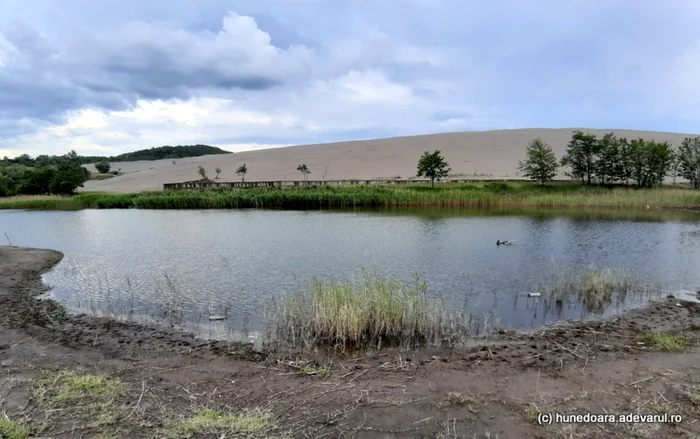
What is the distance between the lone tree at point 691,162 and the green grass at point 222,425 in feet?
170

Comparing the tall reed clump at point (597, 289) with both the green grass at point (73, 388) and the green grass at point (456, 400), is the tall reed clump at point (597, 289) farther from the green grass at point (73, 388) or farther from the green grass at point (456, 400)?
the green grass at point (73, 388)

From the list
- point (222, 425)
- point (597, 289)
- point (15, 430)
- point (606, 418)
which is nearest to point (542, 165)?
point (597, 289)

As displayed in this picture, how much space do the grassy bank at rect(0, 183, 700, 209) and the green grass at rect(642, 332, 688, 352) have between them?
31.9 m

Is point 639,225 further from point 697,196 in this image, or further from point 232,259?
point 232,259

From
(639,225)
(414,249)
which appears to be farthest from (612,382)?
(639,225)

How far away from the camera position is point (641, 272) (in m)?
12.9

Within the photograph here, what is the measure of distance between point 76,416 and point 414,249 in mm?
13526

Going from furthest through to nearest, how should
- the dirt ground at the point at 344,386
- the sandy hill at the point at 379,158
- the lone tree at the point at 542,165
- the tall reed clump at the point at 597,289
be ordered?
the sandy hill at the point at 379,158 → the lone tree at the point at 542,165 → the tall reed clump at the point at 597,289 → the dirt ground at the point at 344,386

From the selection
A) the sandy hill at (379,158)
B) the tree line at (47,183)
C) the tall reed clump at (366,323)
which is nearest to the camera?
the tall reed clump at (366,323)

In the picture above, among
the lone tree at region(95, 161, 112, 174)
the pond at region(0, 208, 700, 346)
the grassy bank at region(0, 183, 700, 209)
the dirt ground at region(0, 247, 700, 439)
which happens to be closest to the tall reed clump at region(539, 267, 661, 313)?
the pond at region(0, 208, 700, 346)

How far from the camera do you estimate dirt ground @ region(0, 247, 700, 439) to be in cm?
430

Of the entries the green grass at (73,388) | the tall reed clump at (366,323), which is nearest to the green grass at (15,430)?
the green grass at (73,388)

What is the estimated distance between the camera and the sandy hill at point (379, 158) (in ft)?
231

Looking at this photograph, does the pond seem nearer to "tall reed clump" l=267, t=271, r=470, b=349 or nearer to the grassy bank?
"tall reed clump" l=267, t=271, r=470, b=349
